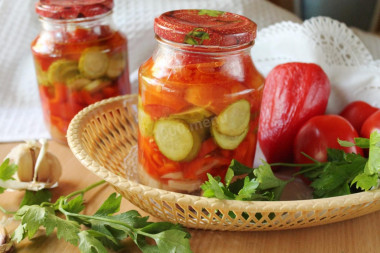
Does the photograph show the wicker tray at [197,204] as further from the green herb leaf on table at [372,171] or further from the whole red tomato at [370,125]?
the whole red tomato at [370,125]

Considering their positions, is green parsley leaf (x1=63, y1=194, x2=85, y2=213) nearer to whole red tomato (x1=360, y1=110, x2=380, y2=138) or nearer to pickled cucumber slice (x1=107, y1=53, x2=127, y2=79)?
pickled cucumber slice (x1=107, y1=53, x2=127, y2=79)

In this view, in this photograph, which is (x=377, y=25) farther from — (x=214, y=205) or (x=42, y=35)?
(x=214, y=205)

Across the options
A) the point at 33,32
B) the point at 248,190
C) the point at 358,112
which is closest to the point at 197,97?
the point at 248,190

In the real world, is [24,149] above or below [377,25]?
above

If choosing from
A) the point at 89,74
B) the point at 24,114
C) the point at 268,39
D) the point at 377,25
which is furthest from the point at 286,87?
the point at 377,25

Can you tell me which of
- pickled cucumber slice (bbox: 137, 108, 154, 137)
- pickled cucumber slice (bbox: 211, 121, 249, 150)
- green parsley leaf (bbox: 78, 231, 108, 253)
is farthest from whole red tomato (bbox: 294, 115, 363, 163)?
green parsley leaf (bbox: 78, 231, 108, 253)

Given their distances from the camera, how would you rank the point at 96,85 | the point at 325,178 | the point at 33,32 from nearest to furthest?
the point at 325,178, the point at 96,85, the point at 33,32

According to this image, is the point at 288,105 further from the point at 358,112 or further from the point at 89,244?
the point at 89,244
